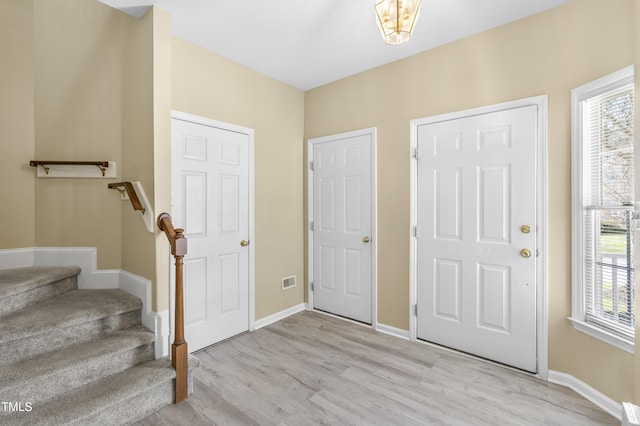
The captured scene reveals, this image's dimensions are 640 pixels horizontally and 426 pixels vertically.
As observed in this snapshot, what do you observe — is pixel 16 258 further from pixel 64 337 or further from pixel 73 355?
pixel 73 355

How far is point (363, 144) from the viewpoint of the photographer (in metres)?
3.15

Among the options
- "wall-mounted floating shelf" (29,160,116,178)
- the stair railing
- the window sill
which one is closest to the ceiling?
"wall-mounted floating shelf" (29,160,116,178)

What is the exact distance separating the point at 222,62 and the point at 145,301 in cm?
221

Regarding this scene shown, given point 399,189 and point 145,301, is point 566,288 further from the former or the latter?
point 145,301

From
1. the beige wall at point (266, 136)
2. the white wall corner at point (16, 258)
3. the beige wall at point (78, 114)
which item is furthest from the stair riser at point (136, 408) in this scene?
the white wall corner at point (16, 258)

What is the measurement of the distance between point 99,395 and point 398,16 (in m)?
2.59

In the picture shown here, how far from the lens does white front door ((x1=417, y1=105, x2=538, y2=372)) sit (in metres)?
2.26

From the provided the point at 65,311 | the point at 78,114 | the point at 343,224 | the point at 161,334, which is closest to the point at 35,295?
the point at 65,311

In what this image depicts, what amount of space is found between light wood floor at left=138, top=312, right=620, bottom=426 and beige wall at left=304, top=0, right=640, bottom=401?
1.10 ft

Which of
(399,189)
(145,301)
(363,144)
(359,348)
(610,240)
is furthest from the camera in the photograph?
(363,144)

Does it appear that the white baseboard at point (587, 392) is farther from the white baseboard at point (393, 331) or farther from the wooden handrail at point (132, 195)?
the wooden handrail at point (132, 195)

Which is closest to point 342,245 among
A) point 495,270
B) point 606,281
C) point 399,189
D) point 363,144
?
point 399,189

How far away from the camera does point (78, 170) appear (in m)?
2.40

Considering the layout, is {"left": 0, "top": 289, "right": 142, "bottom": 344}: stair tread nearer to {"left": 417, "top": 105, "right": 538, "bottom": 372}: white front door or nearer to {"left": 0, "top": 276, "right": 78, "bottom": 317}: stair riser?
{"left": 0, "top": 276, "right": 78, "bottom": 317}: stair riser
